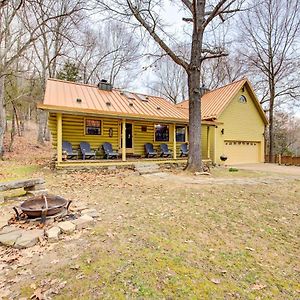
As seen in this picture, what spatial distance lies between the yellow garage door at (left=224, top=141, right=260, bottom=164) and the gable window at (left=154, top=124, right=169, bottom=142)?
4.42 meters

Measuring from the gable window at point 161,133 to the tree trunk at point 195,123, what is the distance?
13.6ft

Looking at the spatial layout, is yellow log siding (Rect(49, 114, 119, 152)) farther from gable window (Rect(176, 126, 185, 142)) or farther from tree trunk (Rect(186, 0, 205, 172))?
tree trunk (Rect(186, 0, 205, 172))

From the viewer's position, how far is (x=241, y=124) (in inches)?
650

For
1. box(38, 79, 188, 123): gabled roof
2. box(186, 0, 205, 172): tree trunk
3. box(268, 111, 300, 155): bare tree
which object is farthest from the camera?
box(268, 111, 300, 155): bare tree

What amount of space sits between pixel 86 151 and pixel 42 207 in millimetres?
7117

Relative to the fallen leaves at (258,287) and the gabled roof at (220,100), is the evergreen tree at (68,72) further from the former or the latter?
the fallen leaves at (258,287)

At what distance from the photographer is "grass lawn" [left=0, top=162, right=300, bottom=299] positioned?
2479 millimetres

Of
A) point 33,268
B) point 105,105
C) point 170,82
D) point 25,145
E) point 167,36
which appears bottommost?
point 33,268

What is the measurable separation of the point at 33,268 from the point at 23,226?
1.25 metres

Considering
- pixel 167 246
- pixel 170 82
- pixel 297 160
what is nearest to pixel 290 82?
pixel 297 160

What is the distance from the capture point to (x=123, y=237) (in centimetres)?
359

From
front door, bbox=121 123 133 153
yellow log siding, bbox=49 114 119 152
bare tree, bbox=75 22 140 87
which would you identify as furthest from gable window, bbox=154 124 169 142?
bare tree, bbox=75 22 140 87

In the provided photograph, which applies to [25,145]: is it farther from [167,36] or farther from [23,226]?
[23,226]

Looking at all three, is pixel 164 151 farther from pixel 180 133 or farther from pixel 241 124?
pixel 241 124
